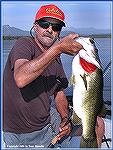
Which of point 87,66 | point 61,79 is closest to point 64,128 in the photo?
point 61,79

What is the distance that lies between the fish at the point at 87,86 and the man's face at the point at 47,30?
53 cm

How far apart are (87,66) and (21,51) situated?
1.87ft

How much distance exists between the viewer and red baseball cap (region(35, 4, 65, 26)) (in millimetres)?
3596

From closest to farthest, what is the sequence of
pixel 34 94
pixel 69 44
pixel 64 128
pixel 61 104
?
pixel 69 44 → pixel 34 94 → pixel 64 128 → pixel 61 104

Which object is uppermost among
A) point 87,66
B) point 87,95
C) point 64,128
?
point 87,66

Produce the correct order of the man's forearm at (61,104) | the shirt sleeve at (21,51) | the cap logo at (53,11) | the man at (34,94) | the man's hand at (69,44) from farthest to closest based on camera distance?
the man's forearm at (61,104)
the cap logo at (53,11)
the man at (34,94)
the shirt sleeve at (21,51)
the man's hand at (69,44)

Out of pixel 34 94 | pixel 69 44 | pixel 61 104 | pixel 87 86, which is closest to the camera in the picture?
pixel 69 44

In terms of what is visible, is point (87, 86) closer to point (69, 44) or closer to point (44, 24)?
point (69, 44)

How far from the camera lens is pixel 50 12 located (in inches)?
142

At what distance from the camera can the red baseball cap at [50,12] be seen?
3.60 m


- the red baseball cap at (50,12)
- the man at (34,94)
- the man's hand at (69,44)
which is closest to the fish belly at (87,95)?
the man's hand at (69,44)

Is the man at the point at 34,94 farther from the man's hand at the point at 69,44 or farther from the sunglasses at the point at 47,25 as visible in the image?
the man's hand at the point at 69,44

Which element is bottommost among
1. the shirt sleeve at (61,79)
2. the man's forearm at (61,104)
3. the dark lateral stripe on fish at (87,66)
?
the man's forearm at (61,104)

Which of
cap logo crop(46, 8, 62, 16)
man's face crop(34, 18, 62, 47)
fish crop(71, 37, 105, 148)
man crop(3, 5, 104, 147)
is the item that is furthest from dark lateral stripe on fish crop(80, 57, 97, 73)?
cap logo crop(46, 8, 62, 16)
